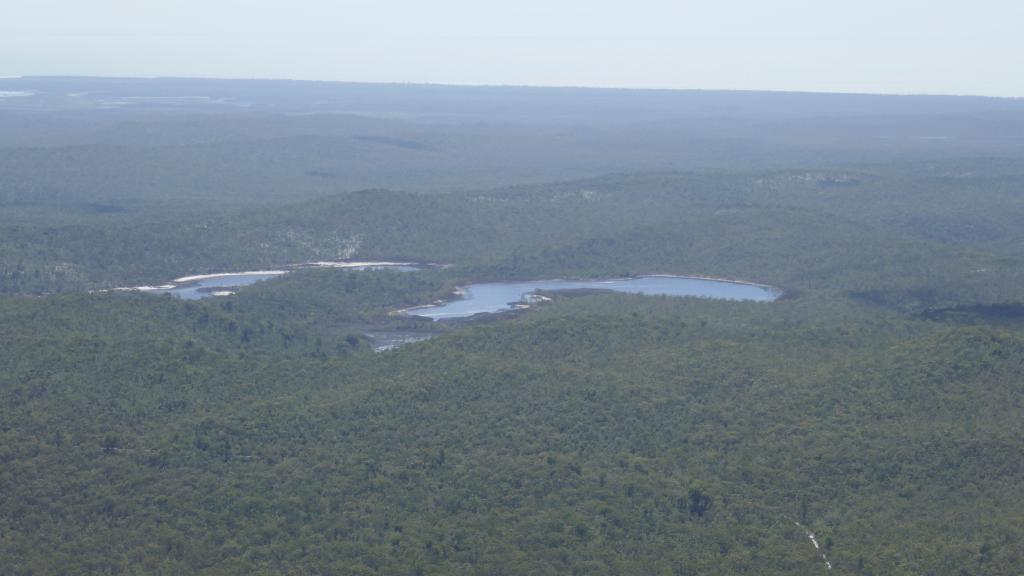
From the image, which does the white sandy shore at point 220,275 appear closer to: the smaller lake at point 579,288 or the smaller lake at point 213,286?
the smaller lake at point 213,286

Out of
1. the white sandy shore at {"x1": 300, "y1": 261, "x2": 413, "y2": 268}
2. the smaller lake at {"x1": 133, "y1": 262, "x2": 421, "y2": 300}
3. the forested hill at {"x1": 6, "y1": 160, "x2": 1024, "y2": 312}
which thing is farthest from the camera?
the white sandy shore at {"x1": 300, "y1": 261, "x2": 413, "y2": 268}

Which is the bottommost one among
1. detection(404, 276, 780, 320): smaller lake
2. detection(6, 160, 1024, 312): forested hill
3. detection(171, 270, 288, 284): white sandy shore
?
detection(171, 270, 288, 284): white sandy shore

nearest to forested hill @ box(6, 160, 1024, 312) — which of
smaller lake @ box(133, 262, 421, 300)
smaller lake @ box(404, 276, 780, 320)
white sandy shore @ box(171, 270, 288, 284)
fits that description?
white sandy shore @ box(171, 270, 288, 284)

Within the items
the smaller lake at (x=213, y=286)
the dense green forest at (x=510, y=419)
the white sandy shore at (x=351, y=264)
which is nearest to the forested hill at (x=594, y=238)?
the dense green forest at (x=510, y=419)

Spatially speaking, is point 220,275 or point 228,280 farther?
point 220,275

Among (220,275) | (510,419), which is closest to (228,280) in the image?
(220,275)

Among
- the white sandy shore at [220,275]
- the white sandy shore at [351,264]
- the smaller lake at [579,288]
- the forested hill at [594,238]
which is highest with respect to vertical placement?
the forested hill at [594,238]

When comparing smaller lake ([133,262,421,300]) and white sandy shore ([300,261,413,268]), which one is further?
white sandy shore ([300,261,413,268])

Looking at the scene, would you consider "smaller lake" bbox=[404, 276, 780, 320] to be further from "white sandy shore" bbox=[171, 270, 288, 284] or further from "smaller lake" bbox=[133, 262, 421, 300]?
"white sandy shore" bbox=[171, 270, 288, 284]

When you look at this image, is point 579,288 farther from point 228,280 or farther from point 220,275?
point 220,275
